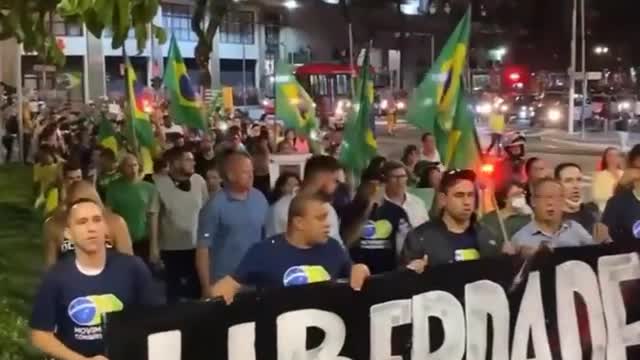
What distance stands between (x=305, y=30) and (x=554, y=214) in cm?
7797

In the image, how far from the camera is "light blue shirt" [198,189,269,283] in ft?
24.7

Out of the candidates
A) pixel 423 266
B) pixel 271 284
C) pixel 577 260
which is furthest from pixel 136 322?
pixel 577 260

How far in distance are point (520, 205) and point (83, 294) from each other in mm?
3983

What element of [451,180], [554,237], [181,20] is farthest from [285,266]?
[181,20]

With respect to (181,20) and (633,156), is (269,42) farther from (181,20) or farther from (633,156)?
(633,156)

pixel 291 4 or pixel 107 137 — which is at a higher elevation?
pixel 291 4

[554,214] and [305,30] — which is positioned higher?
[305,30]

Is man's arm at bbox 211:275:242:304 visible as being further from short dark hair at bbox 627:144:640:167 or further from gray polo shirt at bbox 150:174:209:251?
short dark hair at bbox 627:144:640:167

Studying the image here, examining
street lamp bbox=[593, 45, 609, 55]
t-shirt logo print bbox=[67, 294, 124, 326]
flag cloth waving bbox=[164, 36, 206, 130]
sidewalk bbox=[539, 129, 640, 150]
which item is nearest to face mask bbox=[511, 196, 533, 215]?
t-shirt logo print bbox=[67, 294, 124, 326]

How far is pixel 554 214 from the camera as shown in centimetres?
673

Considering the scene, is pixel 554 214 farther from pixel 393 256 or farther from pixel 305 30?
pixel 305 30

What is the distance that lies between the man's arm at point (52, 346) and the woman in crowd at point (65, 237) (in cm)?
132

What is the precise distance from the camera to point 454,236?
6344mm

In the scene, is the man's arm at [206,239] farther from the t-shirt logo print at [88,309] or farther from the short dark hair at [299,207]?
the t-shirt logo print at [88,309]
